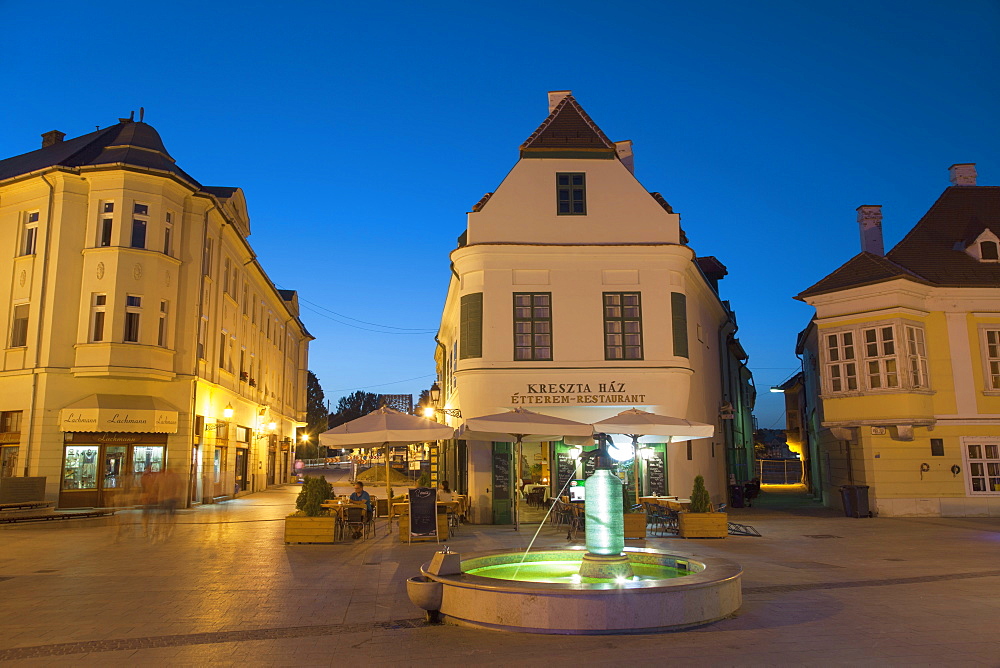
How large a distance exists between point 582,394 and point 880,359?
9361mm

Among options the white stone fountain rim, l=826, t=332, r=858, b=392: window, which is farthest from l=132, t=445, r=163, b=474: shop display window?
l=826, t=332, r=858, b=392: window

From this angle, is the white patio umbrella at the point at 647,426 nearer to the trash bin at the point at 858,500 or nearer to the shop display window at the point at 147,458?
the trash bin at the point at 858,500

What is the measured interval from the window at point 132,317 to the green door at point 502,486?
12.9m

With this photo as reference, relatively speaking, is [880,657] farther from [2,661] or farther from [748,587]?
[2,661]

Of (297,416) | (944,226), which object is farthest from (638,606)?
(297,416)

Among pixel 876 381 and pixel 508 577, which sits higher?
pixel 876 381

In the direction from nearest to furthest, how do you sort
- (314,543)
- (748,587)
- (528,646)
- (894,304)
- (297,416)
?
(528,646) < (748,587) < (314,543) < (894,304) < (297,416)

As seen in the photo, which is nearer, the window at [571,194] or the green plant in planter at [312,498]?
the green plant in planter at [312,498]

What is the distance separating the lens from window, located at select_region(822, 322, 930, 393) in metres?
22.3

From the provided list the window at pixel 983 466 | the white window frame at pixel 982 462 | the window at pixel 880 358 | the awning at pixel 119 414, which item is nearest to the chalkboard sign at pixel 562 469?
the window at pixel 880 358

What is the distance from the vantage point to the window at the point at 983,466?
74.5ft

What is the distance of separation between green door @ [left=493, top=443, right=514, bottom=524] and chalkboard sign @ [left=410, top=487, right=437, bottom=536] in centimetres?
479

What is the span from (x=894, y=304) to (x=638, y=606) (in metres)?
18.3

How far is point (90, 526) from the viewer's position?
20469mm
